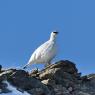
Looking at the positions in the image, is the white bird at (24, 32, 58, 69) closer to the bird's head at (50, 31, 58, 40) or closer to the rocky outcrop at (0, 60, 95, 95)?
the bird's head at (50, 31, 58, 40)

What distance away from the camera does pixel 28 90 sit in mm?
38312

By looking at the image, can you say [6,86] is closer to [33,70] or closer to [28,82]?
[28,82]

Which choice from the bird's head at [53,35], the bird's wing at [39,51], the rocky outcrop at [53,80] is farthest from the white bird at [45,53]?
the rocky outcrop at [53,80]

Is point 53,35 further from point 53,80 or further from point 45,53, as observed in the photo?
point 53,80

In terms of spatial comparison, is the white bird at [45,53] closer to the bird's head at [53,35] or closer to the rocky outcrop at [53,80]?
the bird's head at [53,35]

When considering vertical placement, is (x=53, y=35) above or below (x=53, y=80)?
above

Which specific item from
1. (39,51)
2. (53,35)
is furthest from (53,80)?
(53,35)

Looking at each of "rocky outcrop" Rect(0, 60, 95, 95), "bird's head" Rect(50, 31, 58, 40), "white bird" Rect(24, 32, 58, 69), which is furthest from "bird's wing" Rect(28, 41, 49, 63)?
"rocky outcrop" Rect(0, 60, 95, 95)

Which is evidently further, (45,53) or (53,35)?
(53,35)

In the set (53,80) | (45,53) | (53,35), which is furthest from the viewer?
(53,35)

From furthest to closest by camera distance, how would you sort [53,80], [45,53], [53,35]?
[53,35] → [45,53] → [53,80]

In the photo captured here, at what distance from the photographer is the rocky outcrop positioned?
126 ft

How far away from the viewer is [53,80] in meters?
40.3

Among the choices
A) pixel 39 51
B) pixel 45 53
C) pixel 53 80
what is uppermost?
pixel 39 51
